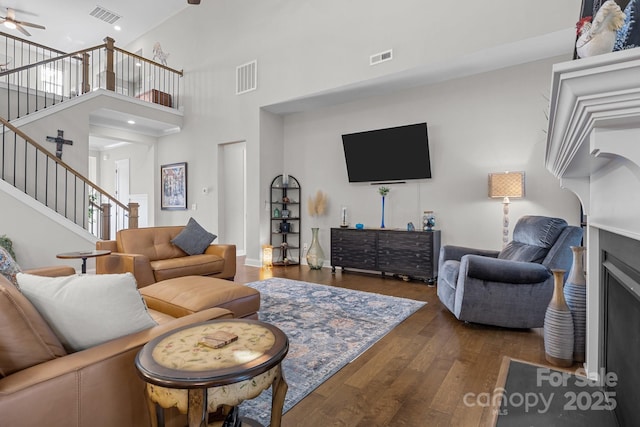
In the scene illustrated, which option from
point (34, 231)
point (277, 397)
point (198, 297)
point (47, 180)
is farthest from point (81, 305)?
point (47, 180)

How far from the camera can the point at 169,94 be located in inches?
293

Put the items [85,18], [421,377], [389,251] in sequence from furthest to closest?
[85,18]
[389,251]
[421,377]

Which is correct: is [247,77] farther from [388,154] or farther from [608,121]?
[608,121]

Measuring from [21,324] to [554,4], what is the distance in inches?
189

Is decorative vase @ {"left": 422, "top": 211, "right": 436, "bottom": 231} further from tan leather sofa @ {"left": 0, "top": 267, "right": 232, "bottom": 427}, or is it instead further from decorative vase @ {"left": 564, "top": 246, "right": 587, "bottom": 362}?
tan leather sofa @ {"left": 0, "top": 267, "right": 232, "bottom": 427}

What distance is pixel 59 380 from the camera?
94 cm

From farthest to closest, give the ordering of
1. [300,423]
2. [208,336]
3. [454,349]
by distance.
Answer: [454,349] → [300,423] → [208,336]

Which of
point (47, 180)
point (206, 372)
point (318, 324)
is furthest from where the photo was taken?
point (47, 180)

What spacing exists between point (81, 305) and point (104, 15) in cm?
924

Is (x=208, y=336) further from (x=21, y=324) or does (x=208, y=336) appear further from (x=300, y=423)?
(x=300, y=423)

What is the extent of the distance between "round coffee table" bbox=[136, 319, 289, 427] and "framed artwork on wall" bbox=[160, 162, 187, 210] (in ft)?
21.4

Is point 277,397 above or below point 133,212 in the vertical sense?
below

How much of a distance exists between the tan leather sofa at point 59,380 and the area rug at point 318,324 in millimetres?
717

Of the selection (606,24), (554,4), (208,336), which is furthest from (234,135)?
(606,24)
